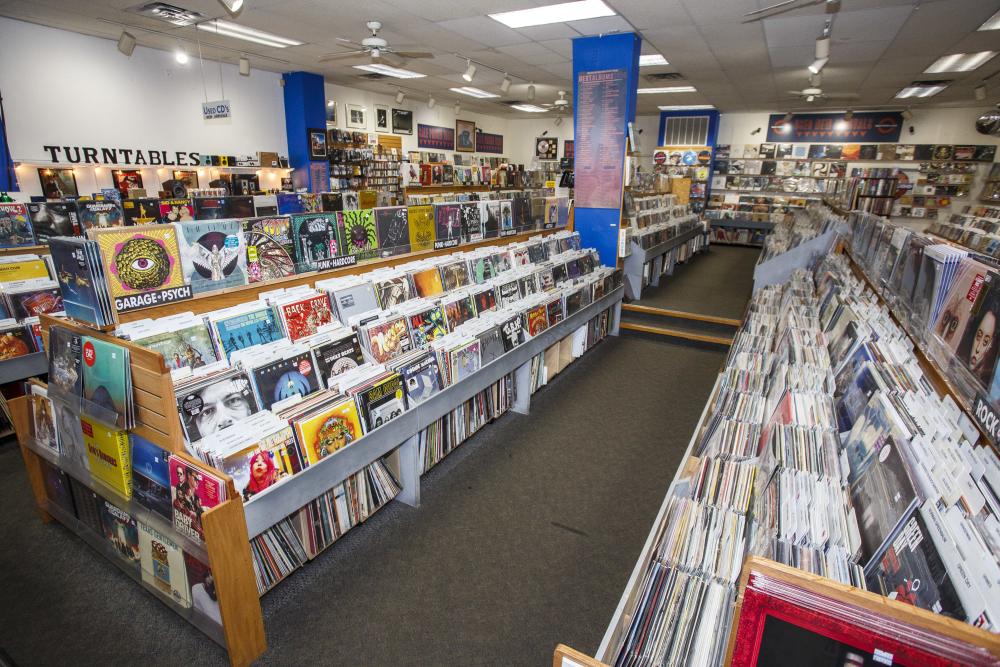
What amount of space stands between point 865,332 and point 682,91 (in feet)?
29.3

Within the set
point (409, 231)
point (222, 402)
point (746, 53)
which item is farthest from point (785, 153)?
point (222, 402)

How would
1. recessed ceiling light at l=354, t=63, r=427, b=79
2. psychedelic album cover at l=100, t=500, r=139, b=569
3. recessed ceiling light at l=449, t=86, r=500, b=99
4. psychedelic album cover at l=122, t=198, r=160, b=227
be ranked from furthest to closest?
recessed ceiling light at l=449, t=86, r=500, b=99, recessed ceiling light at l=354, t=63, r=427, b=79, psychedelic album cover at l=122, t=198, r=160, b=227, psychedelic album cover at l=100, t=500, r=139, b=569

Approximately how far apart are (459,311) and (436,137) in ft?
35.7

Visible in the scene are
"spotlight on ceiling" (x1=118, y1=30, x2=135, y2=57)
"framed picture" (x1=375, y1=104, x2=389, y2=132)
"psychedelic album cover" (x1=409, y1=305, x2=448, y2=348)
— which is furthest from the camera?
"framed picture" (x1=375, y1=104, x2=389, y2=132)

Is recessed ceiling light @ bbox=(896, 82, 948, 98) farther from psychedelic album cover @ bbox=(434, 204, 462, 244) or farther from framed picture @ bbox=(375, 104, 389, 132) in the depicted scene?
framed picture @ bbox=(375, 104, 389, 132)

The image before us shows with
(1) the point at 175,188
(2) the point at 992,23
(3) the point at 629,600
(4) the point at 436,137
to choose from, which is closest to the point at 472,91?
(4) the point at 436,137

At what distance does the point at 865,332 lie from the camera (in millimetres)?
2268

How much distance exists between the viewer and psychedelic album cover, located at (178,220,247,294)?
7.64 feet

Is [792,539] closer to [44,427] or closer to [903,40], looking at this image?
[44,427]

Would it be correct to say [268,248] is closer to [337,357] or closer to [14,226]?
[337,357]

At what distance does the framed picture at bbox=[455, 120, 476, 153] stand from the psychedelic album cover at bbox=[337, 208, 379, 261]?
11350 millimetres

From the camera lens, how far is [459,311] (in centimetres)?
338

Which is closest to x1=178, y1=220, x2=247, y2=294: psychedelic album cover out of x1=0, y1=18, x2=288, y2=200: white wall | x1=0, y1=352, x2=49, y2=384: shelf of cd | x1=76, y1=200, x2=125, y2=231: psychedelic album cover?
x1=0, y1=352, x2=49, y2=384: shelf of cd

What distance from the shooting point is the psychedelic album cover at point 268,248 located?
2621 millimetres
